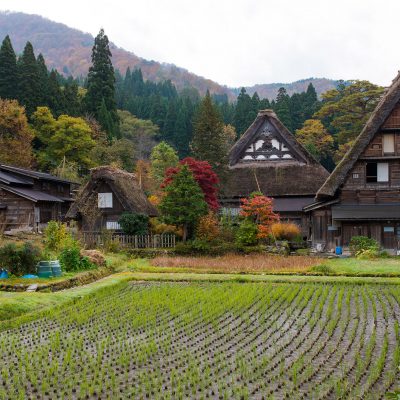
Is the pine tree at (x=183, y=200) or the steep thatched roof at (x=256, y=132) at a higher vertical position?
the steep thatched roof at (x=256, y=132)

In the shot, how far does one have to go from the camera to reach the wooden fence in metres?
27.3

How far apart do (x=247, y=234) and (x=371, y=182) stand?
8059 mm

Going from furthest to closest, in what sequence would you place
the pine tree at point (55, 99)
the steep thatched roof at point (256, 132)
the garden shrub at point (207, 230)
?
the pine tree at point (55, 99) < the steep thatched roof at point (256, 132) < the garden shrub at point (207, 230)

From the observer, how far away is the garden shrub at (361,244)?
25.5m

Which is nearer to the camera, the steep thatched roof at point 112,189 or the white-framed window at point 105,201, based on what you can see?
the steep thatched roof at point 112,189

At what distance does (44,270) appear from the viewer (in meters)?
16.9

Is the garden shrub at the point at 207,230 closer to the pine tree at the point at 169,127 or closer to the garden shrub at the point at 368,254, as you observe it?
the garden shrub at the point at 368,254

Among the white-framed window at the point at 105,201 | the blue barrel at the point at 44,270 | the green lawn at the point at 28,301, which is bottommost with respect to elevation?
the green lawn at the point at 28,301

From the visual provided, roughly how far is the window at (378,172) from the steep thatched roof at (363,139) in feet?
4.24

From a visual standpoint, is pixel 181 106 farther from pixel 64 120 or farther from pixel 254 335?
pixel 254 335

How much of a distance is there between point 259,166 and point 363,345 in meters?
29.3

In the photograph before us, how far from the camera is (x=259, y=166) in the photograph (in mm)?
37812

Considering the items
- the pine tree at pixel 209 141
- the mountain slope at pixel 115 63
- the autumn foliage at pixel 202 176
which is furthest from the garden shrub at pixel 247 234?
the mountain slope at pixel 115 63

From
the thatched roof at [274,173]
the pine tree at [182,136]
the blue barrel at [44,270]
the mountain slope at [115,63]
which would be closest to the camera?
the blue barrel at [44,270]
